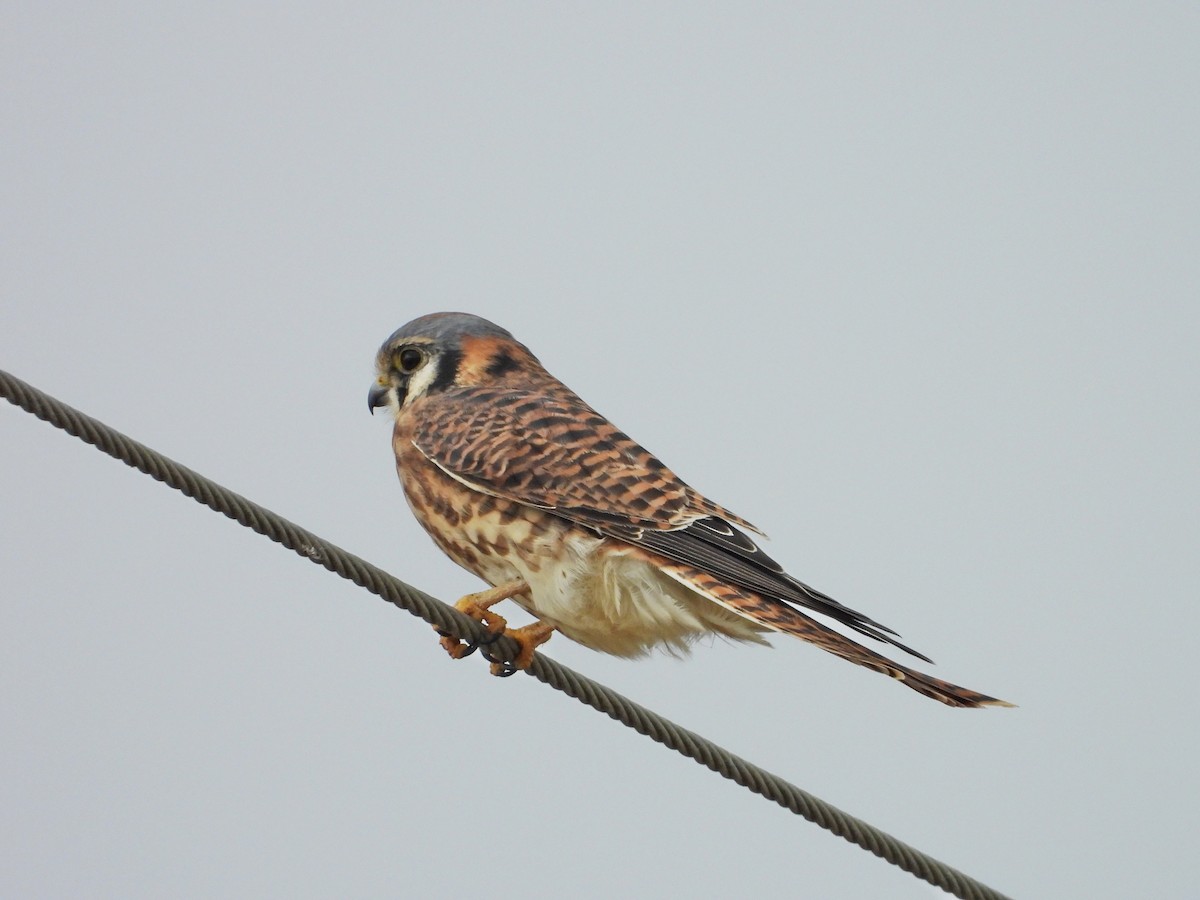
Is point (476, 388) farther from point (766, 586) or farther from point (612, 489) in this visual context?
point (766, 586)

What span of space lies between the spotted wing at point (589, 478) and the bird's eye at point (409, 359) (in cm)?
30

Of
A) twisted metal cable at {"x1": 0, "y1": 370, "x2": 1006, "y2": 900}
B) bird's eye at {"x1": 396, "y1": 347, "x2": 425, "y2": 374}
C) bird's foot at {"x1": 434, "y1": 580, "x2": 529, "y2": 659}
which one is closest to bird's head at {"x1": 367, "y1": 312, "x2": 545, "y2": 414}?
bird's eye at {"x1": 396, "y1": 347, "x2": 425, "y2": 374}

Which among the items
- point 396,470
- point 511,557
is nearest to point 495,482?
point 511,557

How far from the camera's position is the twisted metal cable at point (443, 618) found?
2945 mm

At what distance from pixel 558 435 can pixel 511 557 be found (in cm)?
44

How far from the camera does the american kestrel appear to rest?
3.99 metres

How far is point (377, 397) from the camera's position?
209 inches

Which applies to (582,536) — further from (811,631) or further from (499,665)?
(811,631)

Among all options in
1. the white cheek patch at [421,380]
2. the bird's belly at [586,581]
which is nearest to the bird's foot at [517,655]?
the bird's belly at [586,581]

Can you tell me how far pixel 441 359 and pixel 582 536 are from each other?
1206 mm

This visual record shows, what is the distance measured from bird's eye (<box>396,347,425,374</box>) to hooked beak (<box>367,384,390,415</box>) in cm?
9

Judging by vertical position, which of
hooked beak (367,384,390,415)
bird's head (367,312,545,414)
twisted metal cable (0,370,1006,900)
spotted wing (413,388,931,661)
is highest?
bird's head (367,312,545,414)

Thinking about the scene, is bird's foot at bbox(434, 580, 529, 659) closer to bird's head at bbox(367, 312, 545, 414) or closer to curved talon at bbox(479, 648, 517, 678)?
curved talon at bbox(479, 648, 517, 678)

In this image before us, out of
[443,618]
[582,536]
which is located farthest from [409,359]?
[443,618]
